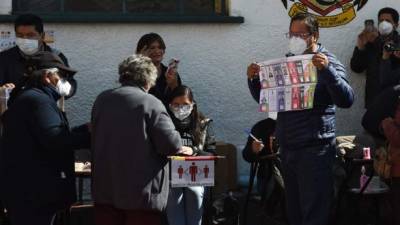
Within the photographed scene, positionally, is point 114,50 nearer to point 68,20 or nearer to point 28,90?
point 68,20

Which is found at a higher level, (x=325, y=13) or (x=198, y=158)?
(x=325, y=13)

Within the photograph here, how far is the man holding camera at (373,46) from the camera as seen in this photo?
727cm

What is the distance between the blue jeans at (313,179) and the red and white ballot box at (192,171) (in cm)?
63

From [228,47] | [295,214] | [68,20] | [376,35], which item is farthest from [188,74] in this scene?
[295,214]

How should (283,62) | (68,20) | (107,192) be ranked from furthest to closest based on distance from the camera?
(68,20) < (283,62) < (107,192)

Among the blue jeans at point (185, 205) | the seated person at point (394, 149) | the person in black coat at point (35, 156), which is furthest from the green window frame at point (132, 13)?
the seated person at point (394, 149)

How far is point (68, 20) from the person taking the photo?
24.1 feet

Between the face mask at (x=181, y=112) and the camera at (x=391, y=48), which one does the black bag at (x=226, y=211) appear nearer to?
the face mask at (x=181, y=112)

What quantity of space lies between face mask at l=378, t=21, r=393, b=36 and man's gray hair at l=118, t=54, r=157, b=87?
9.50 feet

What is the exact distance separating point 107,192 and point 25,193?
21.4 inches

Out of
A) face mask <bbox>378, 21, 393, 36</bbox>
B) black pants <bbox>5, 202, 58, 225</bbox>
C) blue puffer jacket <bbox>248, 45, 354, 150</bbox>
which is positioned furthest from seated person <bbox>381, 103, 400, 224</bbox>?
black pants <bbox>5, 202, 58, 225</bbox>

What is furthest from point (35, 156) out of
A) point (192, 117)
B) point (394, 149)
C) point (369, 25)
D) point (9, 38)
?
point (369, 25)

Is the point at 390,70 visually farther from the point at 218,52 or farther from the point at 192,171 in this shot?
the point at 218,52

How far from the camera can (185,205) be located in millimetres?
6242
